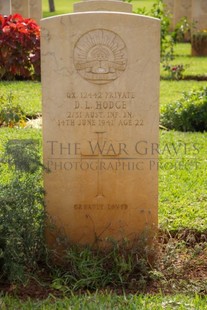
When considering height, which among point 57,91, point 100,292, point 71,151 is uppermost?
point 57,91

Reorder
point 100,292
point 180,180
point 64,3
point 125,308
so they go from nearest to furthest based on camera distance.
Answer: point 125,308 < point 100,292 < point 180,180 < point 64,3

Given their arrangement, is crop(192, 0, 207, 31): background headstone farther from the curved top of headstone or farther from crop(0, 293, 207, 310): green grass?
crop(0, 293, 207, 310): green grass

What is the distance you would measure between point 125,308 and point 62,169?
1.11 m

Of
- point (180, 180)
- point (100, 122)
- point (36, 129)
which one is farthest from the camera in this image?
point (36, 129)

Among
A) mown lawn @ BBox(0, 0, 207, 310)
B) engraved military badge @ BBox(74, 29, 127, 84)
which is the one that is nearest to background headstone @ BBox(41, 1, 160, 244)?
engraved military badge @ BBox(74, 29, 127, 84)

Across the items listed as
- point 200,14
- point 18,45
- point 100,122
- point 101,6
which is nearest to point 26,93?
point 18,45

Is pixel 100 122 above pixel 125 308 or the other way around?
above

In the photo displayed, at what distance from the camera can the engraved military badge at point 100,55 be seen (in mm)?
4820

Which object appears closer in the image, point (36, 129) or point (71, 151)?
point (71, 151)

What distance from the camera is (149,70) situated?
484cm

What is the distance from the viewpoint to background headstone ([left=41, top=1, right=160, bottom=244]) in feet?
15.8

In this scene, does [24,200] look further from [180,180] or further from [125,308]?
[180,180]

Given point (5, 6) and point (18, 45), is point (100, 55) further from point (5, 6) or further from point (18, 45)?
point (5, 6)

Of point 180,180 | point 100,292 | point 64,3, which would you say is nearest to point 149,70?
point 100,292
